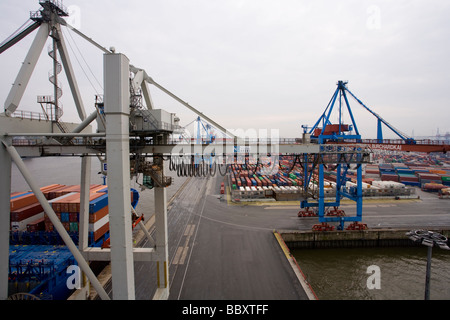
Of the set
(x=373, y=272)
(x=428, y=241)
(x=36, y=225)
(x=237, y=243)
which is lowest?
A: (x=373, y=272)

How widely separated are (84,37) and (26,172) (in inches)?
287

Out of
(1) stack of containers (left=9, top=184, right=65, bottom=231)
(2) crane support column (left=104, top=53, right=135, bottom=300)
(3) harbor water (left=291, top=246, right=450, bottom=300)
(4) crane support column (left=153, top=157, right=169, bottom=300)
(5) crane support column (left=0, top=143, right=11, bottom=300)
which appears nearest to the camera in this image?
(2) crane support column (left=104, top=53, right=135, bottom=300)

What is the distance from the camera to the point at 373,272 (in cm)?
1873

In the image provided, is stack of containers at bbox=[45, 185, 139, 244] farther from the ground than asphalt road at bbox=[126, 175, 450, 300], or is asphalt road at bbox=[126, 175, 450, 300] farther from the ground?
stack of containers at bbox=[45, 185, 139, 244]

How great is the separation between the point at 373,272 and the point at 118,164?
23.1 metres

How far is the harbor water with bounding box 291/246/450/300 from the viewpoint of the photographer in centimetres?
1576

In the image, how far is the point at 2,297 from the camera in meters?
8.89

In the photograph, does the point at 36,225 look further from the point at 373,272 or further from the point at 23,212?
the point at 373,272

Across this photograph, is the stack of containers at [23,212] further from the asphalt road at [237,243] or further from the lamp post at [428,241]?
the lamp post at [428,241]

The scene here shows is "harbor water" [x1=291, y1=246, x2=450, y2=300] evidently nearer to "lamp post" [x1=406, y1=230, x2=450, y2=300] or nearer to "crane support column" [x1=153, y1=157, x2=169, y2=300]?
"lamp post" [x1=406, y1=230, x2=450, y2=300]

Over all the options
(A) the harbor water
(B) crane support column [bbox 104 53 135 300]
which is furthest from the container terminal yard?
(A) the harbor water

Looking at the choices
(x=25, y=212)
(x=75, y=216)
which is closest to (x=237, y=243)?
(x=75, y=216)

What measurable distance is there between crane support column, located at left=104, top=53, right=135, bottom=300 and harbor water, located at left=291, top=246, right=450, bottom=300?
48.2 ft
